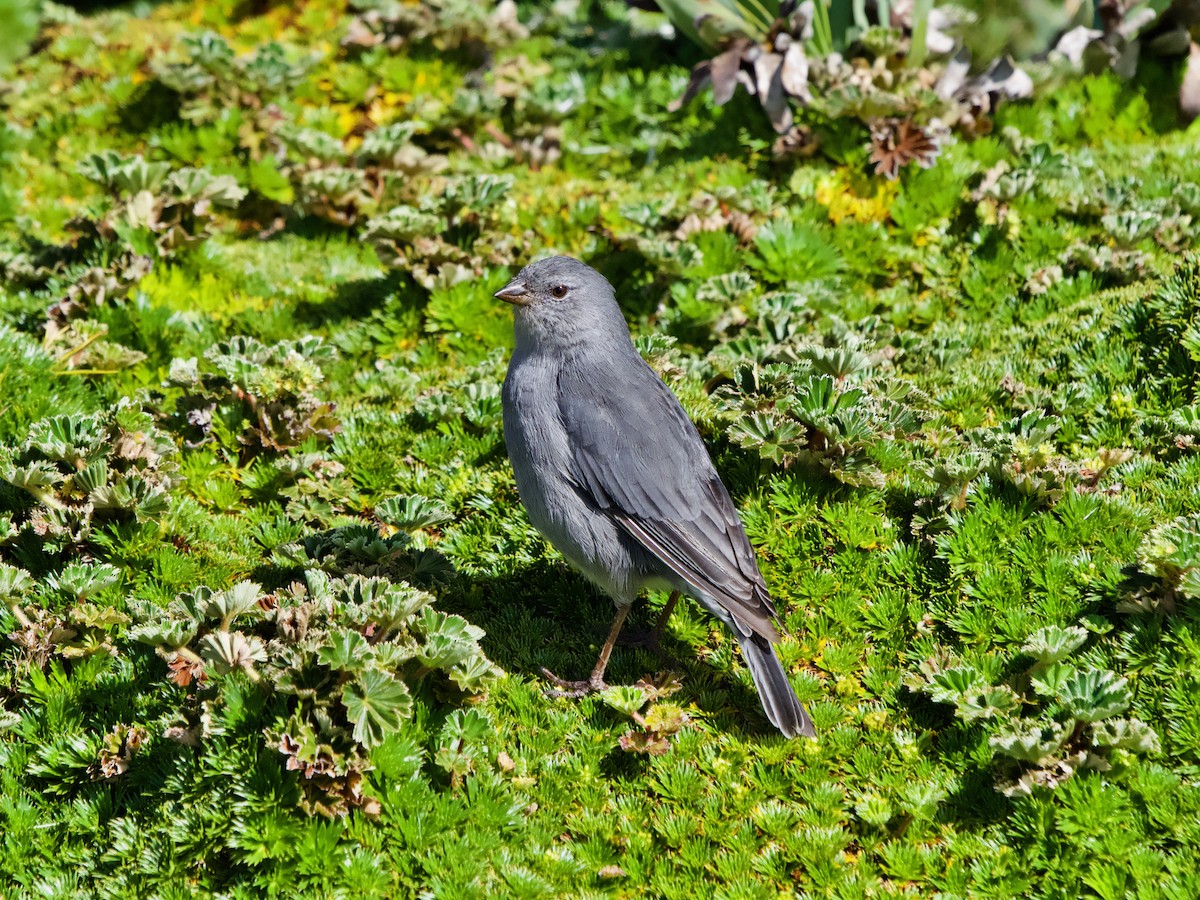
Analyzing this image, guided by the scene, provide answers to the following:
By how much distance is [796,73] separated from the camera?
10734 mm

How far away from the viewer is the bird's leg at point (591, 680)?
6.68 meters

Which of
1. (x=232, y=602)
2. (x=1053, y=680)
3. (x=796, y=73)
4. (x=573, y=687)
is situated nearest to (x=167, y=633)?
(x=232, y=602)

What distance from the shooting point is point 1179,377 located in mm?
7965

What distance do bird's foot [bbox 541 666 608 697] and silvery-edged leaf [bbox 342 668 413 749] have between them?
1258mm

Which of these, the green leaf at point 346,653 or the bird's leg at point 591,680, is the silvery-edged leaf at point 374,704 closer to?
the green leaf at point 346,653

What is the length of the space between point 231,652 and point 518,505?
8.86 feet

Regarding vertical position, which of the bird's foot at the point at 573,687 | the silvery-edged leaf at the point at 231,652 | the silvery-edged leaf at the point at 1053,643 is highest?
the silvery-edged leaf at the point at 1053,643

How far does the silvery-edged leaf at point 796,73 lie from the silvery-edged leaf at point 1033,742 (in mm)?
6822

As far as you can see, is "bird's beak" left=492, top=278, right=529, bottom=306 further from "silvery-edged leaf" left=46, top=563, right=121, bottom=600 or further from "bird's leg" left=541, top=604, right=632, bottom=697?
"silvery-edged leaf" left=46, top=563, right=121, bottom=600

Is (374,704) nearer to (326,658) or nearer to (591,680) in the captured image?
(326,658)

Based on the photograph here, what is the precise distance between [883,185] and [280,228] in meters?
5.76

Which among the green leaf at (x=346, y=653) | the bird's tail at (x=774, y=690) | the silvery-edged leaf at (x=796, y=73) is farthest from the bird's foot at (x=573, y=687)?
the silvery-edged leaf at (x=796, y=73)

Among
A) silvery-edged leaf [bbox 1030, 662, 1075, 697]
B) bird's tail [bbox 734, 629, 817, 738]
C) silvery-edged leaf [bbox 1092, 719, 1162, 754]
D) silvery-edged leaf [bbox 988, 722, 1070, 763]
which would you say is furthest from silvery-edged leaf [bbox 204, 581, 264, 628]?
Answer: silvery-edged leaf [bbox 1092, 719, 1162, 754]

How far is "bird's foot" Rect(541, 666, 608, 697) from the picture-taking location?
667 centimetres
